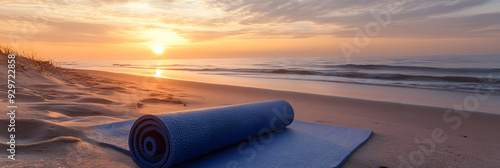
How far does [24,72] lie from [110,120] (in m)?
4.04

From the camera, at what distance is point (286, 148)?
2623 millimetres

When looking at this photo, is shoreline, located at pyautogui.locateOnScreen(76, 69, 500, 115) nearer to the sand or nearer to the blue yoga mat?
the sand

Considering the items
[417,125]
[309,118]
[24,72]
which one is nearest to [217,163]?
[309,118]

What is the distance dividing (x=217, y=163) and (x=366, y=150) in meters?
1.58

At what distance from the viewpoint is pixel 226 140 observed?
7.96 feet

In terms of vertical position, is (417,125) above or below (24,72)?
below

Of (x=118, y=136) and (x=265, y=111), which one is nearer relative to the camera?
(x=118, y=136)

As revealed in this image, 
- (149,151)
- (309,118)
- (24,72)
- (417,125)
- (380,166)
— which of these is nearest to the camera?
(149,151)

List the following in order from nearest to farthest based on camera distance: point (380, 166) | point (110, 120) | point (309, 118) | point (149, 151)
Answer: point (149, 151) → point (380, 166) → point (110, 120) → point (309, 118)

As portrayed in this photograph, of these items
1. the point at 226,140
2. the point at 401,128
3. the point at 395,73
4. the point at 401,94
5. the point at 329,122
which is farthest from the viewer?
the point at 395,73

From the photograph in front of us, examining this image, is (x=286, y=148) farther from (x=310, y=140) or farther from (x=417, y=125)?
(x=417, y=125)

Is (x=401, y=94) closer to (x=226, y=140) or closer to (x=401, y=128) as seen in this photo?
(x=401, y=128)

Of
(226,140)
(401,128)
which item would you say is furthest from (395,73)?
(226,140)

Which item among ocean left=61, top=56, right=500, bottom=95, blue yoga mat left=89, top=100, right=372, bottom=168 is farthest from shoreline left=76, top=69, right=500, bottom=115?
blue yoga mat left=89, top=100, right=372, bottom=168
